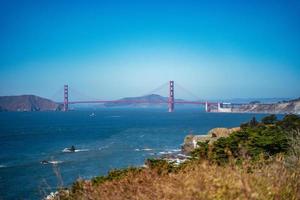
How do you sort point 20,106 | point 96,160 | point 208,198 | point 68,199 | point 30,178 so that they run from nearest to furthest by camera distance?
point 208,198 < point 68,199 < point 30,178 < point 96,160 < point 20,106

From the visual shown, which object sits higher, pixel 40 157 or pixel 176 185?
pixel 176 185

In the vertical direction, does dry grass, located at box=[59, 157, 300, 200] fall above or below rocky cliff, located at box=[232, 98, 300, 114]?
above

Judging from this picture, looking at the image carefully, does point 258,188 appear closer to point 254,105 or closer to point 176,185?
point 176,185

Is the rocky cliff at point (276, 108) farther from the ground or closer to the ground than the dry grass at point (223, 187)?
closer to the ground

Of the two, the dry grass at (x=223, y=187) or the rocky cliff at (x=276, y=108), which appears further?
the rocky cliff at (x=276, y=108)

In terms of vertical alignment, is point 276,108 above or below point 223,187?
below

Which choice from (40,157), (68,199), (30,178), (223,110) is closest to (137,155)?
(40,157)

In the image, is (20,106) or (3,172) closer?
(3,172)

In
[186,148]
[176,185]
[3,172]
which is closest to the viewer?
[176,185]

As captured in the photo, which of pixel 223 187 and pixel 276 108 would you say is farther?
pixel 276 108

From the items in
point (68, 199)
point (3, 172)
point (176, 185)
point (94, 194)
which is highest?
point (176, 185)

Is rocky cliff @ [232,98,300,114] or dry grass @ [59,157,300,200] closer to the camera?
dry grass @ [59,157,300,200]
